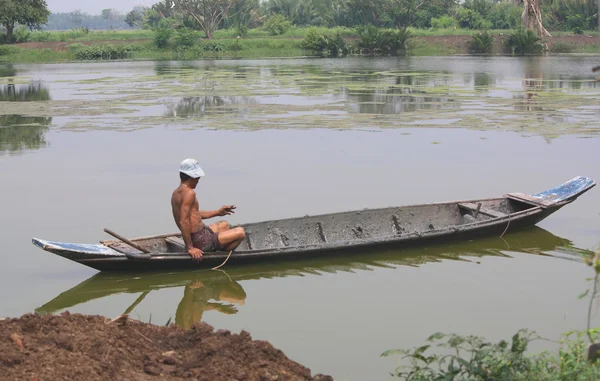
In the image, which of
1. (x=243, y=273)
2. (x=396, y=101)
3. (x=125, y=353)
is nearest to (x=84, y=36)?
(x=396, y=101)

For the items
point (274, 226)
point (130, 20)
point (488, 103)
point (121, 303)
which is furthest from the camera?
point (130, 20)

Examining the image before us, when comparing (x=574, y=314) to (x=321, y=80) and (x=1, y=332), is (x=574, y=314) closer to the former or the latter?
(x=1, y=332)

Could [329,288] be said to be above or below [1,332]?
below

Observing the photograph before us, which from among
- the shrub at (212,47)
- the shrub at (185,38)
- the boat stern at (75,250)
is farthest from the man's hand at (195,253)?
the shrub at (212,47)

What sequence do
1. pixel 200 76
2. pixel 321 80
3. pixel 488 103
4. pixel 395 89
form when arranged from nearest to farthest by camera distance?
pixel 488 103 → pixel 395 89 → pixel 321 80 → pixel 200 76

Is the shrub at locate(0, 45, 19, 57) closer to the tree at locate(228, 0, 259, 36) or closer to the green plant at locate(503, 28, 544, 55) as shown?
the tree at locate(228, 0, 259, 36)

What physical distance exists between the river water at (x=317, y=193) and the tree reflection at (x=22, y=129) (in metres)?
0.07

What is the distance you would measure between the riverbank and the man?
39988 millimetres

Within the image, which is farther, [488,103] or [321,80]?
[321,80]

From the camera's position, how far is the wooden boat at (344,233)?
6.95 metres

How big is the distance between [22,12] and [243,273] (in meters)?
45.5

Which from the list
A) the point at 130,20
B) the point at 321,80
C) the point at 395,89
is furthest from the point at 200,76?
the point at 130,20

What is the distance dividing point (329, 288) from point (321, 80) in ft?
67.4

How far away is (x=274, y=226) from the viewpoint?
7914mm
